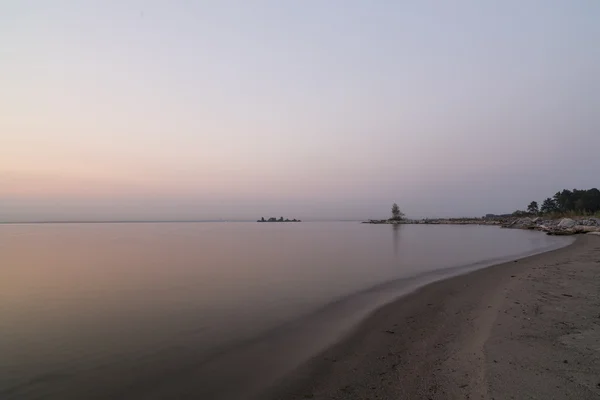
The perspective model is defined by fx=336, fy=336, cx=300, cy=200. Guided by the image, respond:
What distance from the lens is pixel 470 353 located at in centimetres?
538

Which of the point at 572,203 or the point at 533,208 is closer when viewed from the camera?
the point at 572,203

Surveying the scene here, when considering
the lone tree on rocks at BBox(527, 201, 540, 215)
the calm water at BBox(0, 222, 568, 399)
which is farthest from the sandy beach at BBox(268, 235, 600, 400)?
the lone tree on rocks at BBox(527, 201, 540, 215)

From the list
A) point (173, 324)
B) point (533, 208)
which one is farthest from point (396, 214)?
point (173, 324)

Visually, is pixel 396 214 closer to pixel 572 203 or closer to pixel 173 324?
pixel 572 203

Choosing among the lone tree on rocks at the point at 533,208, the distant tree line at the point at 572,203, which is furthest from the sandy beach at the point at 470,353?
the lone tree on rocks at the point at 533,208

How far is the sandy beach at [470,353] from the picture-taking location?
427 cm

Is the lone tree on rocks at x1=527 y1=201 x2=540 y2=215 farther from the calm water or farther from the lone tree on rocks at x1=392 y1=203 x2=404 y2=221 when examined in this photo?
the calm water

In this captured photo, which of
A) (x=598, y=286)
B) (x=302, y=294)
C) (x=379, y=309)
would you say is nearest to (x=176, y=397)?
(x=379, y=309)

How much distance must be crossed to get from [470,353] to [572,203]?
→ 101118 millimetres

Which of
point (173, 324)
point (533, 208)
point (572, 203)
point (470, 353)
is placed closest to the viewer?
point (470, 353)

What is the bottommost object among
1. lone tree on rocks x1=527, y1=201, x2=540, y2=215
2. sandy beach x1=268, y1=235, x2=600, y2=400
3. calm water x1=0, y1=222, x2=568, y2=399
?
calm water x1=0, y1=222, x2=568, y2=399

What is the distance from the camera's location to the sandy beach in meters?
4.27

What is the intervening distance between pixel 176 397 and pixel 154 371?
1.17 metres

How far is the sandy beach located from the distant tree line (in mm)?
71966
